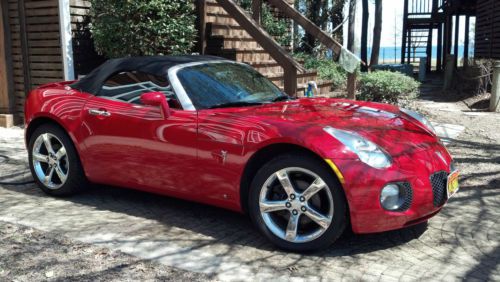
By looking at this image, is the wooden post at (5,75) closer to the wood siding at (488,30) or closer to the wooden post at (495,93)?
the wooden post at (495,93)

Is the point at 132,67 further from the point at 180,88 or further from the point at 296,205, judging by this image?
the point at 296,205

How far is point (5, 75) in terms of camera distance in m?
10.1

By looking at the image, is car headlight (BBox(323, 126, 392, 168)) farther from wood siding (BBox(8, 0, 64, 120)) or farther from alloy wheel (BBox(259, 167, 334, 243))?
wood siding (BBox(8, 0, 64, 120))

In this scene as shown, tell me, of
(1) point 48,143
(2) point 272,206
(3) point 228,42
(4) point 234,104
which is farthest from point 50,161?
(3) point 228,42

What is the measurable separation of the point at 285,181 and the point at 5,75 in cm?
820

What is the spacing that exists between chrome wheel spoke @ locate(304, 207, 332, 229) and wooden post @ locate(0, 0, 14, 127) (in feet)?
26.6

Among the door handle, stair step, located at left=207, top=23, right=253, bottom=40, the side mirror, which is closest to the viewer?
the side mirror

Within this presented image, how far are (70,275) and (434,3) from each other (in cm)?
2302

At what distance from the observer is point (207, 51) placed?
10.0 meters

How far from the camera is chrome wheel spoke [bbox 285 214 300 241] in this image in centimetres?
377

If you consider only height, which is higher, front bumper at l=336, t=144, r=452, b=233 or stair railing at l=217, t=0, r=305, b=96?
stair railing at l=217, t=0, r=305, b=96

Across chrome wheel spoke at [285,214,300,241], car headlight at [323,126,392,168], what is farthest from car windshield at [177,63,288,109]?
chrome wheel spoke at [285,214,300,241]

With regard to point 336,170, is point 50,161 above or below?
below

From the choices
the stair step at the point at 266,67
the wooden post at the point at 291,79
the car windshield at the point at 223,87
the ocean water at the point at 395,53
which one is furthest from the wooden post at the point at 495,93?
the ocean water at the point at 395,53
